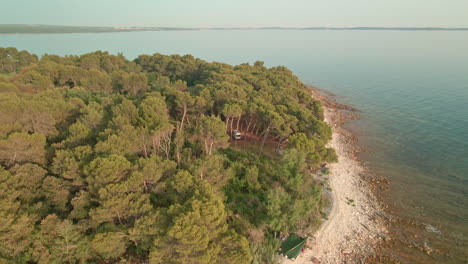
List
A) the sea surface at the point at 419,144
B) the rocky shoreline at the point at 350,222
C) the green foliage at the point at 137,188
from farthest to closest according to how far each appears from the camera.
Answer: the sea surface at the point at 419,144 < the rocky shoreline at the point at 350,222 < the green foliage at the point at 137,188

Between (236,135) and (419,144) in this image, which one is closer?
→ (236,135)

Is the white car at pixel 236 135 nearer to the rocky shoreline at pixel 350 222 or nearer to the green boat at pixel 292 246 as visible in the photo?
the rocky shoreline at pixel 350 222

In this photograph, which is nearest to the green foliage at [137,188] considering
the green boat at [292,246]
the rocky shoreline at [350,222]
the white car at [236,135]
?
the green boat at [292,246]

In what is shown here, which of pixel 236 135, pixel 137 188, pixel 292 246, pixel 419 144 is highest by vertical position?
pixel 137 188

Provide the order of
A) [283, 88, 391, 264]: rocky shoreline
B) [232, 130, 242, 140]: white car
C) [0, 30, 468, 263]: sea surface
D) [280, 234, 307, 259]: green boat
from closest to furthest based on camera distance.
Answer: [280, 234, 307, 259]: green boat < [283, 88, 391, 264]: rocky shoreline < [0, 30, 468, 263]: sea surface < [232, 130, 242, 140]: white car

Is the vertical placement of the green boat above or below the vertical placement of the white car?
below

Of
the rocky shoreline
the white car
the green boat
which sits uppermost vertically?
the white car

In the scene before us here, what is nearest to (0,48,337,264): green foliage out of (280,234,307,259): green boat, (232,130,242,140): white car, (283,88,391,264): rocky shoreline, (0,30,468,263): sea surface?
(280,234,307,259): green boat

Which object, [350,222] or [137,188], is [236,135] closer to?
[350,222]

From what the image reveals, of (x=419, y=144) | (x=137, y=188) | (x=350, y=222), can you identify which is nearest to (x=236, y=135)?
(x=350, y=222)

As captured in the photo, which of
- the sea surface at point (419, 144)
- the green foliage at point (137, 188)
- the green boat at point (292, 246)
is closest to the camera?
the green foliage at point (137, 188)

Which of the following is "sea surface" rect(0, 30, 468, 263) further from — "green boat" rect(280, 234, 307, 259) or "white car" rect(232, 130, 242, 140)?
"white car" rect(232, 130, 242, 140)
